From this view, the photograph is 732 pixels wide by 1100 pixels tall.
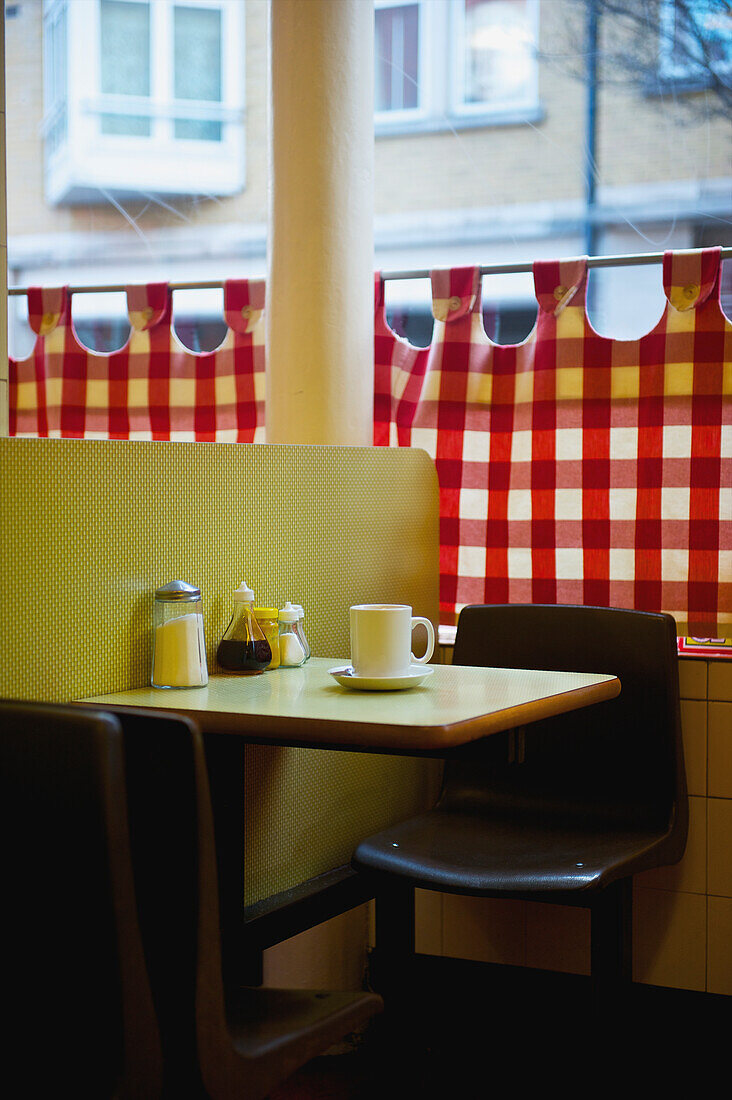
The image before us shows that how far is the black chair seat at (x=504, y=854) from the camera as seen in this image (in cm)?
190

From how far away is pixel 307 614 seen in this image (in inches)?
86.0

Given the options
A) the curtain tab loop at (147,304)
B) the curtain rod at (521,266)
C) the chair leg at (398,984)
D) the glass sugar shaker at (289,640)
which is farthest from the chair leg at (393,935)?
the curtain tab loop at (147,304)

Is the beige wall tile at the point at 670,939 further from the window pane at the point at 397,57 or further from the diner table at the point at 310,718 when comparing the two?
the window pane at the point at 397,57

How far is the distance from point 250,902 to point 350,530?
29.1 inches

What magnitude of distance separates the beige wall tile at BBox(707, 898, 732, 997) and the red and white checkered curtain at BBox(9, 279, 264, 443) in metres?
1.55

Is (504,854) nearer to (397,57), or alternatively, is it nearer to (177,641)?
(177,641)

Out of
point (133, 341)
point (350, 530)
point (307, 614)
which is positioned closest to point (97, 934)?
point (307, 614)

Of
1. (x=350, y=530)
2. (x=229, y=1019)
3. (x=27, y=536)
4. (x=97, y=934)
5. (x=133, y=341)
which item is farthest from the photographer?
(x=133, y=341)

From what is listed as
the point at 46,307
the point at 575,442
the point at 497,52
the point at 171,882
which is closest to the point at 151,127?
the point at 46,307

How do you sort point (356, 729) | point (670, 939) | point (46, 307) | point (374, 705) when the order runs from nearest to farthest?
point (356, 729)
point (374, 705)
point (670, 939)
point (46, 307)

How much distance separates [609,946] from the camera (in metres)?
Result: 2.00

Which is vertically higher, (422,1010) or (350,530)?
(350,530)

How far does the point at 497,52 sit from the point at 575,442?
1.05 metres

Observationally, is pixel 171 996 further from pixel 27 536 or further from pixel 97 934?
pixel 27 536
